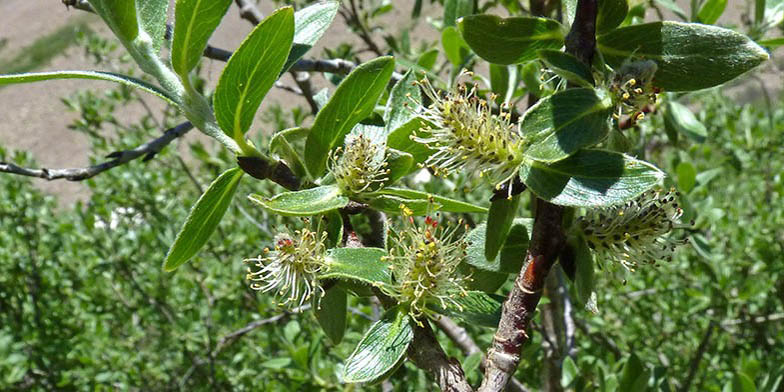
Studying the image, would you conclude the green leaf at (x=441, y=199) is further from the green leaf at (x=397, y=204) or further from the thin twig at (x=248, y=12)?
the thin twig at (x=248, y=12)

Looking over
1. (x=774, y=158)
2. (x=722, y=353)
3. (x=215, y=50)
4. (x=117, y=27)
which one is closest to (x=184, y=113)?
(x=117, y=27)

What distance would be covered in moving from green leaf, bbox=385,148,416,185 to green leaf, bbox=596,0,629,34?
0.80 feet

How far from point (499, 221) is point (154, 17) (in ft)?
1.51

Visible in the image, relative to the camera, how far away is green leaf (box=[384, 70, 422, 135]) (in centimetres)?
86

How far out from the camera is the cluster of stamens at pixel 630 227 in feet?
2.56

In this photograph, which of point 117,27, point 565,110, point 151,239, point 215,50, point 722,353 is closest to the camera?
point 565,110

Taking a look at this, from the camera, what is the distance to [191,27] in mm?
742

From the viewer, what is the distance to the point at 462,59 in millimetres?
1343

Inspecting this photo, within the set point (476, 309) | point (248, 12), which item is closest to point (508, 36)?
point (476, 309)

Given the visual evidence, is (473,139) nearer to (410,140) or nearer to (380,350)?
(410,140)

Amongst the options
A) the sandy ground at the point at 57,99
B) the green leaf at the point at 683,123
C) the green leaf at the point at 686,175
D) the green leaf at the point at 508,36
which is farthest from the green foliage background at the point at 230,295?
the sandy ground at the point at 57,99

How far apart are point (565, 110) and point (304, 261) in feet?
1.13

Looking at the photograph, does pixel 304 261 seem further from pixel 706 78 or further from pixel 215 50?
pixel 215 50

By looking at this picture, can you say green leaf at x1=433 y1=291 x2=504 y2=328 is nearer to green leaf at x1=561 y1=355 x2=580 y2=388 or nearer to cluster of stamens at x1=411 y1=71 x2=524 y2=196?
cluster of stamens at x1=411 y1=71 x2=524 y2=196
